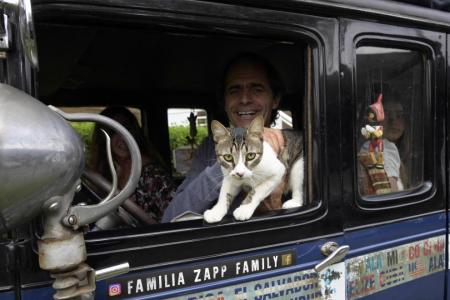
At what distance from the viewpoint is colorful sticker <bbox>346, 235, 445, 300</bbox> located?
1.80 meters

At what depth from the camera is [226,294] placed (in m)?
1.50

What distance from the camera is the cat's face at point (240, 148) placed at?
5.21 ft

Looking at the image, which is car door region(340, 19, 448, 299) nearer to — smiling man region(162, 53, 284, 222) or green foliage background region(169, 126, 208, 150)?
smiling man region(162, 53, 284, 222)

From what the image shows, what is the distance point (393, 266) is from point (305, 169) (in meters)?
0.58

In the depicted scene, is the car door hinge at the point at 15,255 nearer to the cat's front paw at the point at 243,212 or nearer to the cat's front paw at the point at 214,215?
the cat's front paw at the point at 214,215

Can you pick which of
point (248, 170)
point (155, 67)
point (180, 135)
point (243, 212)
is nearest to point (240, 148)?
point (248, 170)

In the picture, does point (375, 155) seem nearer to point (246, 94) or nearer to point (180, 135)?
point (246, 94)

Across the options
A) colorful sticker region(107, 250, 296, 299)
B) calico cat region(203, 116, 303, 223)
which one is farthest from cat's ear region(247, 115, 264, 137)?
colorful sticker region(107, 250, 296, 299)

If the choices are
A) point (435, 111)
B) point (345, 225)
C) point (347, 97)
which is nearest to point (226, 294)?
point (345, 225)

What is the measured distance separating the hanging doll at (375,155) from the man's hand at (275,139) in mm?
325

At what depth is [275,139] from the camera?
185 cm

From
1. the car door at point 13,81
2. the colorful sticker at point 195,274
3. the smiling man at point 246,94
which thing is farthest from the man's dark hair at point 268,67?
the car door at point 13,81

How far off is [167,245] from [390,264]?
100 cm

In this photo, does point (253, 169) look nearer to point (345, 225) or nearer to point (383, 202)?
point (345, 225)
